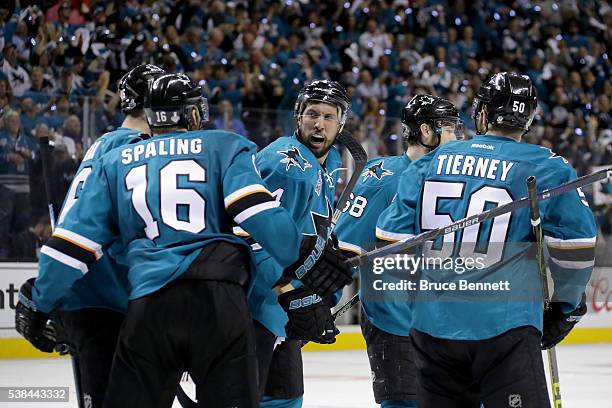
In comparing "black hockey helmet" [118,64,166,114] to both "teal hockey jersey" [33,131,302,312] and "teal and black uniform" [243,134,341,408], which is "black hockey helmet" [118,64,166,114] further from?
"teal hockey jersey" [33,131,302,312]

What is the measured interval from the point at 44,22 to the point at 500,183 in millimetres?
8218

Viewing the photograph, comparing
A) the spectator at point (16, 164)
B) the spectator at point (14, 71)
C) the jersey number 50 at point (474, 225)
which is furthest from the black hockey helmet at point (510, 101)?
the spectator at point (14, 71)

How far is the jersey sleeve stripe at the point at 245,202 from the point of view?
122 inches

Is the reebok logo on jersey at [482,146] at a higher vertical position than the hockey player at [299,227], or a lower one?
higher

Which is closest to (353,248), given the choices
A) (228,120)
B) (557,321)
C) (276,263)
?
(276,263)

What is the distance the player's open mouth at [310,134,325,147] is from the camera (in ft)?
14.2

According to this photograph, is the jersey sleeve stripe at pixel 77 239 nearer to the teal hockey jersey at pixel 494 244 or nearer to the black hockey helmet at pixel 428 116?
the teal hockey jersey at pixel 494 244

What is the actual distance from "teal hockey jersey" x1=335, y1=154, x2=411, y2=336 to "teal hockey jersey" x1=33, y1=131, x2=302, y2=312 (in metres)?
1.58

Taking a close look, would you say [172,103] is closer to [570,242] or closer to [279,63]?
[570,242]

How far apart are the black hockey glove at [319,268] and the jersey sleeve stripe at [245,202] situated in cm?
20

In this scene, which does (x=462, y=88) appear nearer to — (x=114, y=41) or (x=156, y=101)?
(x=114, y=41)

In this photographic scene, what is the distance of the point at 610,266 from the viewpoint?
421 inches

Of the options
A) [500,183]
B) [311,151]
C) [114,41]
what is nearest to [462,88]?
[114,41]

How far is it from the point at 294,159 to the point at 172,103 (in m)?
0.82
